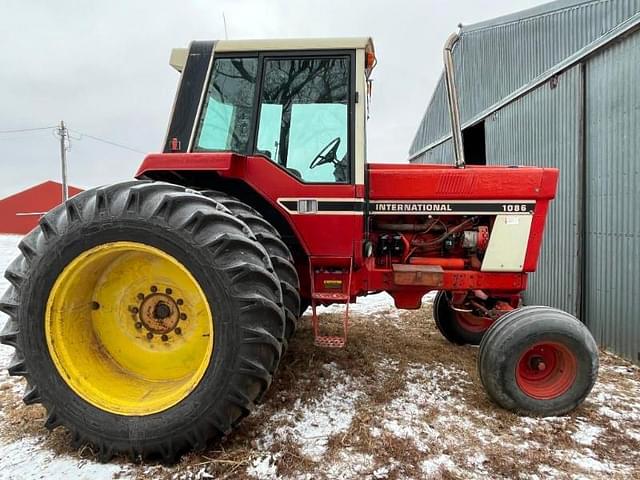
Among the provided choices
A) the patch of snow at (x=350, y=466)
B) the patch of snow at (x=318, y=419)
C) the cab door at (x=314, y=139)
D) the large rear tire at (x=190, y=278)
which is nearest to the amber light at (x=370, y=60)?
the cab door at (x=314, y=139)


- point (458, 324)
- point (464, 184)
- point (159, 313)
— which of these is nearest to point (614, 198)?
point (458, 324)

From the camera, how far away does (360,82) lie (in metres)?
2.83

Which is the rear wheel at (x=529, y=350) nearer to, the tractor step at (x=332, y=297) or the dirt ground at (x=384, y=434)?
the dirt ground at (x=384, y=434)

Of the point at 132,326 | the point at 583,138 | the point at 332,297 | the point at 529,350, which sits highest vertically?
the point at 583,138

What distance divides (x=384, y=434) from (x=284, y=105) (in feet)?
7.33

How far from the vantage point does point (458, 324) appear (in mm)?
4016

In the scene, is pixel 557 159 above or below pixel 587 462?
above

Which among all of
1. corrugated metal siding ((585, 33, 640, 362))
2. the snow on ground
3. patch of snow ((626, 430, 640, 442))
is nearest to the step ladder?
the snow on ground

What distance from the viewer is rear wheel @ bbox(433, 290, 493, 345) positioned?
4.00m

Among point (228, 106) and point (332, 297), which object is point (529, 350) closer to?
point (332, 297)

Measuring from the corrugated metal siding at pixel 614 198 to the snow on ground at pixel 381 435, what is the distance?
35.9 inches

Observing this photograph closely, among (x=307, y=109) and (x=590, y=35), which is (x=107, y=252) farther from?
(x=590, y=35)

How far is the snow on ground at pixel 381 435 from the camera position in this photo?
1994 millimetres

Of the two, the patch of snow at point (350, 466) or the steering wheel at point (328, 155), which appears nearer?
the patch of snow at point (350, 466)
